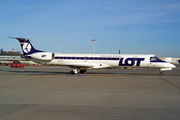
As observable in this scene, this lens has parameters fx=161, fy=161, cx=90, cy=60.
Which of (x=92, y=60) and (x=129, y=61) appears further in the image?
(x=92, y=60)

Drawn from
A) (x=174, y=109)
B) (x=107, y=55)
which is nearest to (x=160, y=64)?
(x=107, y=55)

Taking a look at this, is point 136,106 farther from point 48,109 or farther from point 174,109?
point 48,109

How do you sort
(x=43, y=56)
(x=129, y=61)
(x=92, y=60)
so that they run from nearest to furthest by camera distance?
(x=129, y=61), (x=92, y=60), (x=43, y=56)

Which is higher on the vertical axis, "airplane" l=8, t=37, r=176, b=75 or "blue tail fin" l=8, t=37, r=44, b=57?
"blue tail fin" l=8, t=37, r=44, b=57

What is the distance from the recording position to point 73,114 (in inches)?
220

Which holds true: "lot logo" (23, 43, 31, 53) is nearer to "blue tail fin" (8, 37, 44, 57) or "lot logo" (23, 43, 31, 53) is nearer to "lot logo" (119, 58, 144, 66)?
"blue tail fin" (8, 37, 44, 57)

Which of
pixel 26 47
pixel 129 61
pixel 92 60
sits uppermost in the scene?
pixel 26 47

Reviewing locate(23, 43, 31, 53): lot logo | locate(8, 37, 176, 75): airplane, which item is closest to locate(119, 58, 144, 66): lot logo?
locate(8, 37, 176, 75): airplane

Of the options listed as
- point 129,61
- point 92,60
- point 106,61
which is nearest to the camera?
point 129,61

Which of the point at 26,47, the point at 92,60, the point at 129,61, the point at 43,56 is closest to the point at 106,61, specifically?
→ the point at 92,60

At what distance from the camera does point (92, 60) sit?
980 inches

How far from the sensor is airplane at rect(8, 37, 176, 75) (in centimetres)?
2370

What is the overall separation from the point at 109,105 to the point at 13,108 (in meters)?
3.81

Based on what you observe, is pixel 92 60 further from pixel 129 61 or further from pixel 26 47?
pixel 26 47
